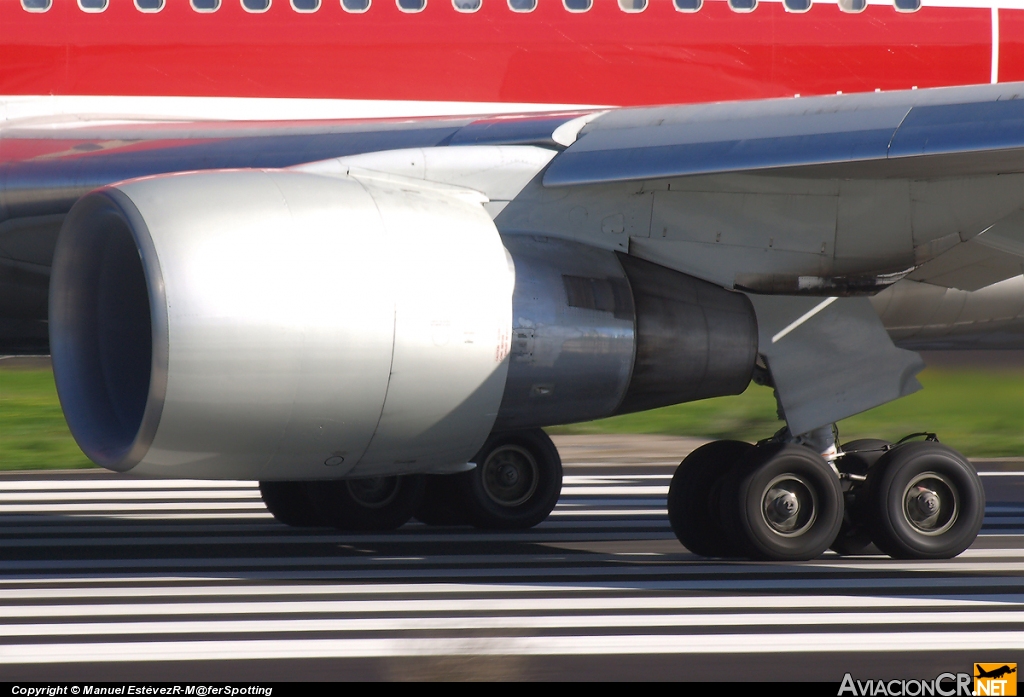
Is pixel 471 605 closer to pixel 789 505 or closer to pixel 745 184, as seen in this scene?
pixel 789 505

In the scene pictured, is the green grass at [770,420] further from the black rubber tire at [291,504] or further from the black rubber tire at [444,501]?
the black rubber tire at [444,501]

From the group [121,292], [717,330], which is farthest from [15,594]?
[717,330]

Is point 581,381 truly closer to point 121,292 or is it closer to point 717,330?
point 717,330

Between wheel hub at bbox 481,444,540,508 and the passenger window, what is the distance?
11.0 feet

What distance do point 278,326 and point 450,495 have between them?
391cm

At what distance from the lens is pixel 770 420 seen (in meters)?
18.2

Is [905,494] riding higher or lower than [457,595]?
higher

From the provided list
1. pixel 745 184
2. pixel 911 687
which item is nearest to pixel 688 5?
pixel 745 184

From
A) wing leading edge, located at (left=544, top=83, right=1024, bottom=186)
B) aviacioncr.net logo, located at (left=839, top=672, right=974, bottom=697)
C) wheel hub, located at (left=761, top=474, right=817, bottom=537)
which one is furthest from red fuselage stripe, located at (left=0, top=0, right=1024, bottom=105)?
aviacioncr.net logo, located at (left=839, top=672, right=974, bottom=697)

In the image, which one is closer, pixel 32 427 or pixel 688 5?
pixel 688 5

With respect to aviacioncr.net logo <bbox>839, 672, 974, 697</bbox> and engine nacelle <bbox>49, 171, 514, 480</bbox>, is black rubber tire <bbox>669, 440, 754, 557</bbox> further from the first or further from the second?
aviacioncr.net logo <bbox>839, 672, 974, 697</bbox>

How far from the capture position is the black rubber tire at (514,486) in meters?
10.1

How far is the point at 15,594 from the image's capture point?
295 inches

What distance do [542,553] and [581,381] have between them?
194cm
